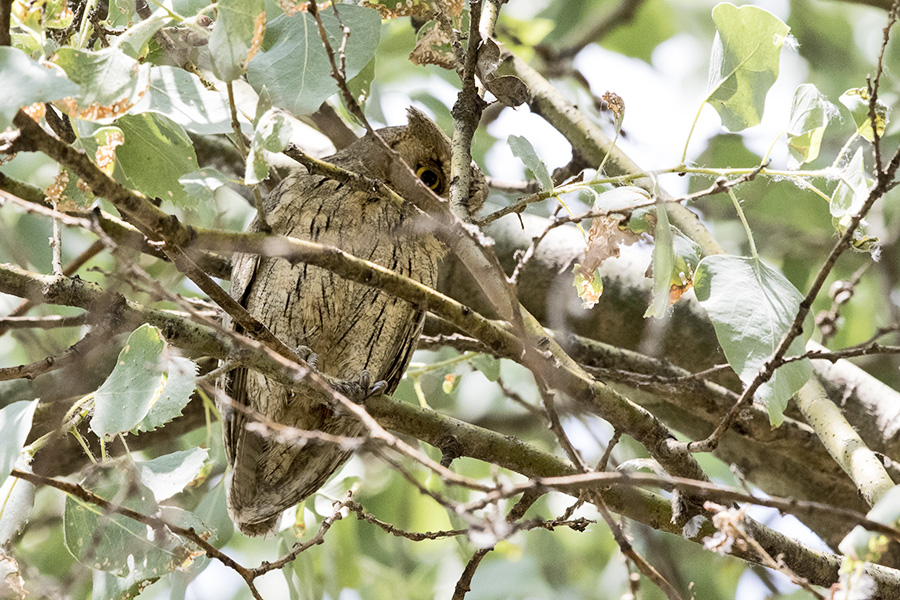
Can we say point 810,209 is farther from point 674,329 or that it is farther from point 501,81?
point 501,81

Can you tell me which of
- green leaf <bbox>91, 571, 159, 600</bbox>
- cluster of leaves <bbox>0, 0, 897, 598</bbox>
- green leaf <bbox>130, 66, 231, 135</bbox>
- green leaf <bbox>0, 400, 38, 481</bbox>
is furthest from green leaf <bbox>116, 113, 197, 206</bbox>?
green leaf <bbox>91, 571, 159, 600</bbox>

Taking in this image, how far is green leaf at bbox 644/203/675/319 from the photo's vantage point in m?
1.09

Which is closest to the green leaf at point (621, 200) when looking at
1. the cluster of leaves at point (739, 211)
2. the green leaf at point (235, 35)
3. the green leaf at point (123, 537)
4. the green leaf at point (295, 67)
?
the cluster of leaves at point (739, 211)

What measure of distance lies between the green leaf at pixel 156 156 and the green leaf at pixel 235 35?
0.27 meters

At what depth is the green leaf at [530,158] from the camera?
1.19 m

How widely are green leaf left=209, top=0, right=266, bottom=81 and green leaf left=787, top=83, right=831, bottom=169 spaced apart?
2.53ft

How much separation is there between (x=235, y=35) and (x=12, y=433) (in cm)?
54

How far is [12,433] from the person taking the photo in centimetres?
99

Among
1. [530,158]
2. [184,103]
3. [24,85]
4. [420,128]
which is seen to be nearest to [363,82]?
[420,128]

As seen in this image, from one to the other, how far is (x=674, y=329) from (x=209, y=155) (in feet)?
4.64

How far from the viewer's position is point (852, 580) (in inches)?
34.3

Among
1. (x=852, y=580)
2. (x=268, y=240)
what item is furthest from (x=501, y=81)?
(x=852, y=580)

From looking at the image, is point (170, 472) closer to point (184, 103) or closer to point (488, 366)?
point (184, 103)

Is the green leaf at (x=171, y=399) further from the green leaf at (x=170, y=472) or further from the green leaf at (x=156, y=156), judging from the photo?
the green leaf at (x=156, y=156)
